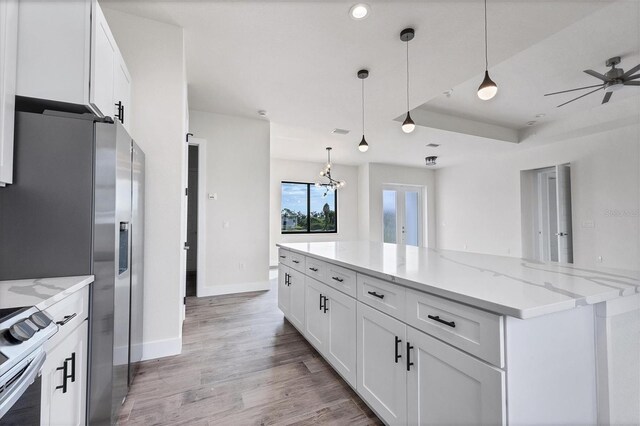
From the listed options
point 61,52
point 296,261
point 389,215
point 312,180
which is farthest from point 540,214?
point 61,52

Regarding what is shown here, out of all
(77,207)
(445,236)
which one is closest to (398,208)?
(445,236)

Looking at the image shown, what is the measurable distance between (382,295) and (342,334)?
58 cm

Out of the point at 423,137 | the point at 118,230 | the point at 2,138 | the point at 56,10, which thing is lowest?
the point at 118,230

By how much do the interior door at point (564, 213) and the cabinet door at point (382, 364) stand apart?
5562 millimetres

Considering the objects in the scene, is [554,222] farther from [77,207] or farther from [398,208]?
[77,207]

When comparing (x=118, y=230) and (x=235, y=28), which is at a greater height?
(x=235, y=28)

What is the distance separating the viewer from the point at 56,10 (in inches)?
54.7

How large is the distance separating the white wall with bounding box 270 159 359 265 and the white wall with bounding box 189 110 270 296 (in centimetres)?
268

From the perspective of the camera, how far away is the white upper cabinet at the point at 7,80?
3.70 feet

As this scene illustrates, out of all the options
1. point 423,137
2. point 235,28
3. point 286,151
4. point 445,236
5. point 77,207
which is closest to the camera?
point 77,207

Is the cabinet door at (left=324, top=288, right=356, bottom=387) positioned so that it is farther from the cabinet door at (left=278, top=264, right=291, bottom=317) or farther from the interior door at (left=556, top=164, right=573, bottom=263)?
the interior door at (left=556, top=164, right=573, bottom=263)

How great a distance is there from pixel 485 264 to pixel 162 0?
3064 mm

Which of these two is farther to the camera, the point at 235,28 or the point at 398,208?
the point at 398,208

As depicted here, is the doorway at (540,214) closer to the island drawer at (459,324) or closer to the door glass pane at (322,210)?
the door glass pane at (322,210)
